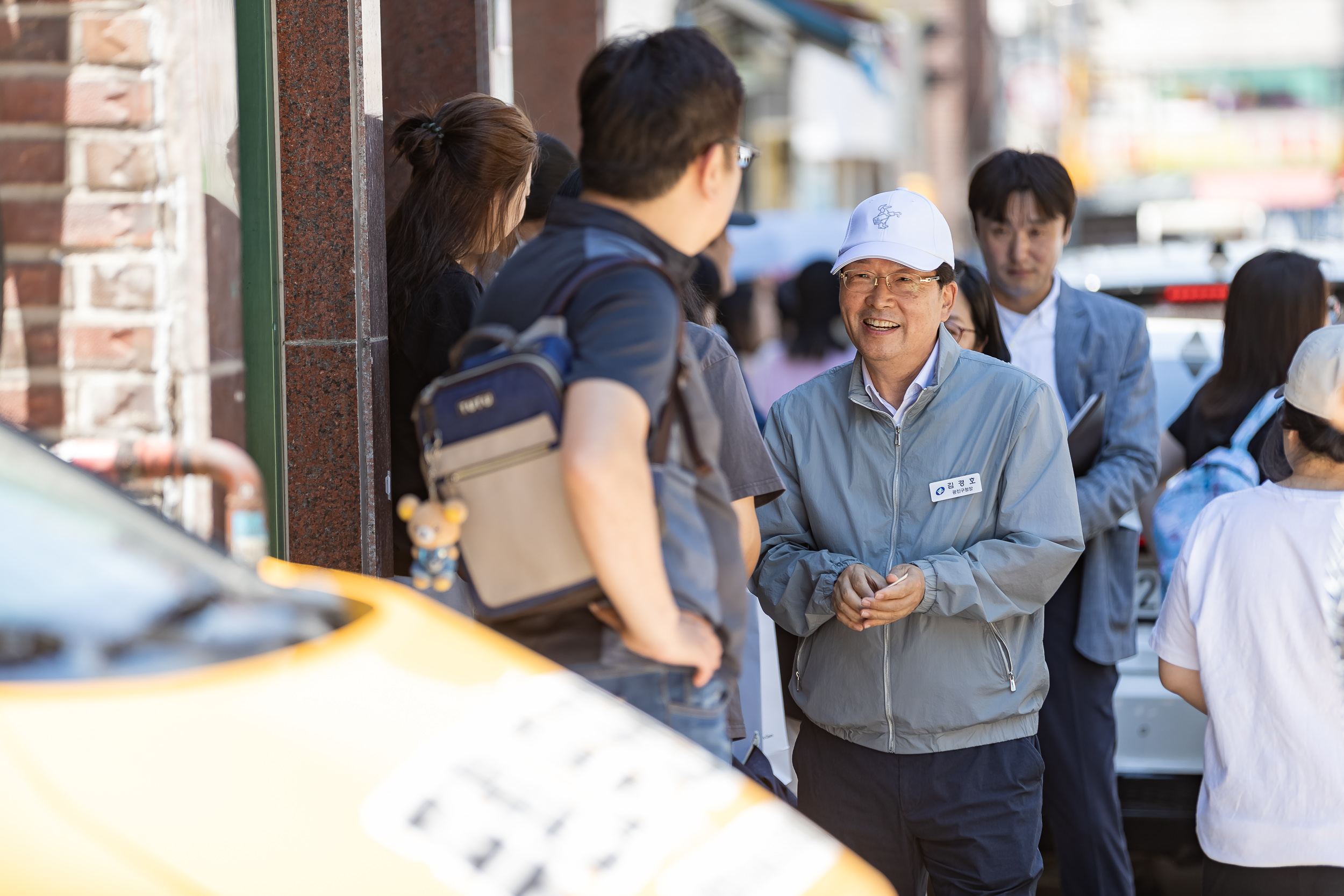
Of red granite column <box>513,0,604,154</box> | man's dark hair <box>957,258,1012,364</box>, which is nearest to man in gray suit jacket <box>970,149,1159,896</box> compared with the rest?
man's dark hair <box>957,258,1012,364</box>

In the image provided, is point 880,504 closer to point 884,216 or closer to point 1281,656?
point 884,216

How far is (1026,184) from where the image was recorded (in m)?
4.64

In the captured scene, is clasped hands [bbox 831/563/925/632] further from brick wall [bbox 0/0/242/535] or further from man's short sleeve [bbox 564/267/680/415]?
brick wall [bbox 0/0/242/535]

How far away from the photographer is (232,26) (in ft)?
13.6

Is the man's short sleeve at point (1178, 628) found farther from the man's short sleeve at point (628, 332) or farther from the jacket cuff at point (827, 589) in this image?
the man's short sleeve at point (628, 332)

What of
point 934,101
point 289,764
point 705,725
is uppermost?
point 934,101

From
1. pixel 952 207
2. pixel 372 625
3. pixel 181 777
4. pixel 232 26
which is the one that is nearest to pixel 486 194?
pixel 232 26

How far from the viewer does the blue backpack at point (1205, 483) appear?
4.07 metres

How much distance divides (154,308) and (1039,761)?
2.71m

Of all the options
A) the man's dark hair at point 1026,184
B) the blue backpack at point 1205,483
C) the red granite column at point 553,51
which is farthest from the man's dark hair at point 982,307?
the red granite column at point 553,51

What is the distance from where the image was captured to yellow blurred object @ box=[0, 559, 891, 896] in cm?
153

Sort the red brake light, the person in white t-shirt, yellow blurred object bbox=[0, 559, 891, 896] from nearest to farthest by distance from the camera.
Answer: yellow blurred object bbox=[0, 559, 891, 896] < the person in white t-shirt < the red brake light

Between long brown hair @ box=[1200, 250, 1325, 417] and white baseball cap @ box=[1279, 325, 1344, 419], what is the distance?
1.15 meters

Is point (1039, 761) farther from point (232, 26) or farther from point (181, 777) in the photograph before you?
point (232, 26)
